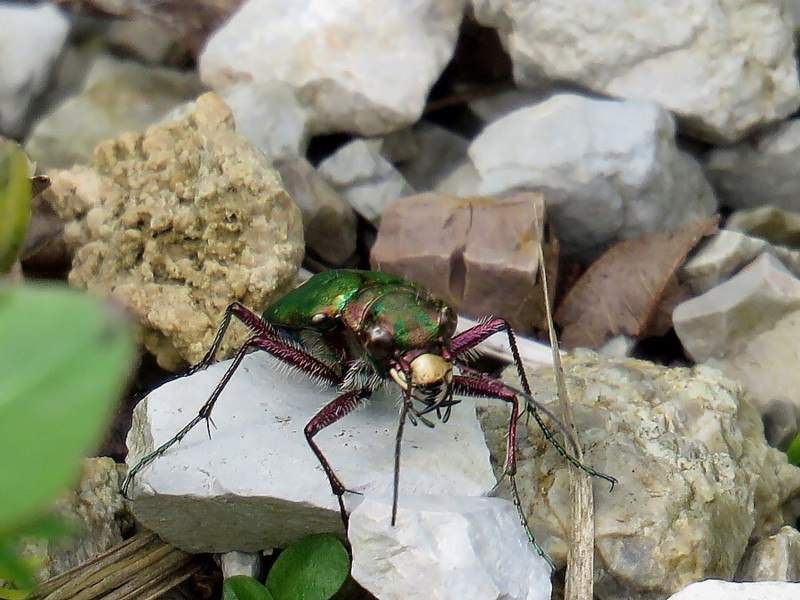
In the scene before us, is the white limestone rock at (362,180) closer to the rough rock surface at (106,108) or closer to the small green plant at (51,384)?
the rough rock surface at (106,108)

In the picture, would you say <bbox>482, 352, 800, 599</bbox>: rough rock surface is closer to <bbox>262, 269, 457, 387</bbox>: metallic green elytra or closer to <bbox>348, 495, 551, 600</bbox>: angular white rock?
<bbox>348, 495, 551, 600</bbox>: angular white rock

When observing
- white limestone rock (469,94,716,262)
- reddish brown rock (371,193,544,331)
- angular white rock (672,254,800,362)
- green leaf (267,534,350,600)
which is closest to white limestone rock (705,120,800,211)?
white limestone rock (469,94,716,262)

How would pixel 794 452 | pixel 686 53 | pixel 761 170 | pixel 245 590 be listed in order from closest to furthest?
1. pixel 245 590
2. pixel 794 452
3. pixel 686 53
4. pixel 761 170

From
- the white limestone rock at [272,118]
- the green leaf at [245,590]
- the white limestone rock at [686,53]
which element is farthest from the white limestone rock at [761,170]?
the green leaf at [245,590]

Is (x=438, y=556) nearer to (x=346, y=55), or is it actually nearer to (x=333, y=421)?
(x=333, y=421)

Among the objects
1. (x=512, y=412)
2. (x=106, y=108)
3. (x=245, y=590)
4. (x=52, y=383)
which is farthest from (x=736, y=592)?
(x=106, y=108)

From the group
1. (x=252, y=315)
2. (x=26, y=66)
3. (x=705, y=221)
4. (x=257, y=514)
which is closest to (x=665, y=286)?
(x=705, y=221)

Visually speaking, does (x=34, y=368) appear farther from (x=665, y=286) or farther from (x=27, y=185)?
(x=665, y=286)
